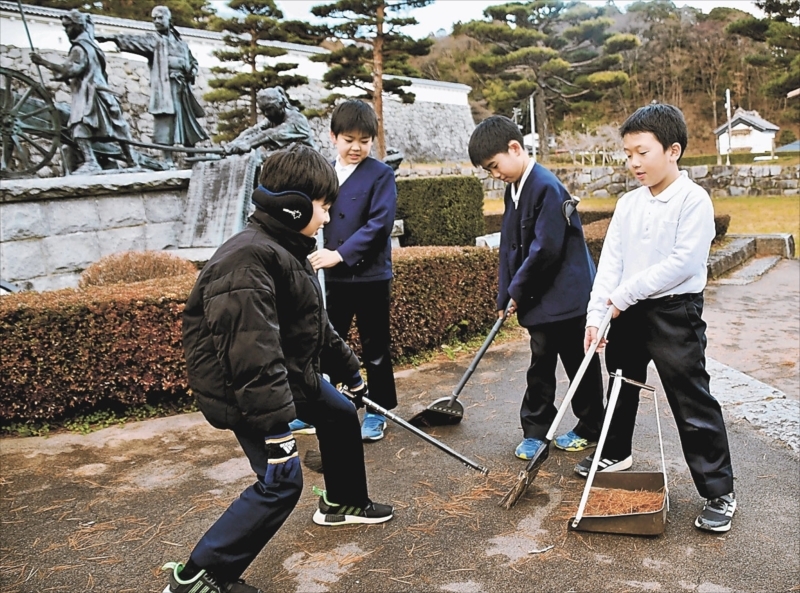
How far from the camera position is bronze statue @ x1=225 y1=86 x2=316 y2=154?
5891 mm

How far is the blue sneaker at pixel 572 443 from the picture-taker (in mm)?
2951

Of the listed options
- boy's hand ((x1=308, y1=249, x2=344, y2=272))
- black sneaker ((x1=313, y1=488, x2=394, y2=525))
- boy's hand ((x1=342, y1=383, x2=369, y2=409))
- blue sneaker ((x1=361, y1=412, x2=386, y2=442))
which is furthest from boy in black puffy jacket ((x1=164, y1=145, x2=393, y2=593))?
blue sneaker ((x1=361, y1=412, x2=386, y2=442))

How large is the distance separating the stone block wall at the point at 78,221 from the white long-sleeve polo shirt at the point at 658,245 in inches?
212

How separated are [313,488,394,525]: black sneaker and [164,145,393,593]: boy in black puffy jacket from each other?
18.4 inches

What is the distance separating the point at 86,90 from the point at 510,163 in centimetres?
629

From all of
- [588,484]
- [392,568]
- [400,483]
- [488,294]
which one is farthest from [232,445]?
[488,294]

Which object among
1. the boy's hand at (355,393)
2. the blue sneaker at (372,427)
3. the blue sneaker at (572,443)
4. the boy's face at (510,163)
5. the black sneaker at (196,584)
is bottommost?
the blue sneaker at (572,443)

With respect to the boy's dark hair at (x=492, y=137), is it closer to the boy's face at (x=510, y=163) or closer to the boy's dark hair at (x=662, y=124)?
the boy's face at (x=510, y=163)

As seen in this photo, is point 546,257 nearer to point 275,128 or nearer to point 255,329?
point 255,329

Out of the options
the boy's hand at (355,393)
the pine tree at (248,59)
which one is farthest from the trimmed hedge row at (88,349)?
the pine tree at (248,59)

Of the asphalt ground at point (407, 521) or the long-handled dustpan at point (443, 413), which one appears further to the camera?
the long-handled dustpan at point (443, 413)

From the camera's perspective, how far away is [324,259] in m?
2.85

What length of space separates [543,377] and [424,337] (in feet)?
6.13

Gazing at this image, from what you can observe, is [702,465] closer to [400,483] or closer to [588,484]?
[588,484]
